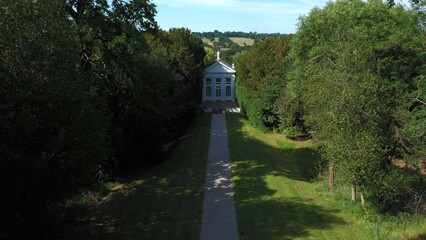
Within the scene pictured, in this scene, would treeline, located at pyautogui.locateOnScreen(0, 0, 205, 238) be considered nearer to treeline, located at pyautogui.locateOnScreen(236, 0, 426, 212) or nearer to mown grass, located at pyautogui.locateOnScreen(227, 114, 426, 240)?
mown grass, located at pyautogui.locateOnScreen(227, 114, 426, 240)

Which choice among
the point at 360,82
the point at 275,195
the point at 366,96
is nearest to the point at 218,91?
the point at 275,195

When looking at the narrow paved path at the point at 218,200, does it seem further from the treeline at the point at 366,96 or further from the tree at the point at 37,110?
the tree at the point at 37,110

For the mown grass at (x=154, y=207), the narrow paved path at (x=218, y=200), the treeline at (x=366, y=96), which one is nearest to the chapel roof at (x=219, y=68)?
the treeline at (x=366, y=96)

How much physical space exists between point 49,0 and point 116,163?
468 inches

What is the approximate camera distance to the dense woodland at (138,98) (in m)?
9.38

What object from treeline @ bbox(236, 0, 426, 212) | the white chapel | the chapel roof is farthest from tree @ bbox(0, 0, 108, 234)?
the white chapel

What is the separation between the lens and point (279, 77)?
36.1 m

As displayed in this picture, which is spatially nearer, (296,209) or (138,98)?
(296,209)

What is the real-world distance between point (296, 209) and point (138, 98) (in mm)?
9810

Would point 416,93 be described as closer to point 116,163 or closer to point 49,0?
point 116,163

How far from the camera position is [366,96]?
1591 cm

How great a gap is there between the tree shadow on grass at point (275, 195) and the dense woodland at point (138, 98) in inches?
85.0

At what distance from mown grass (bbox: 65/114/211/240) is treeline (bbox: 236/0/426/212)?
254 inches

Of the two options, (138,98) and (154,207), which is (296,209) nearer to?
(154,207)
